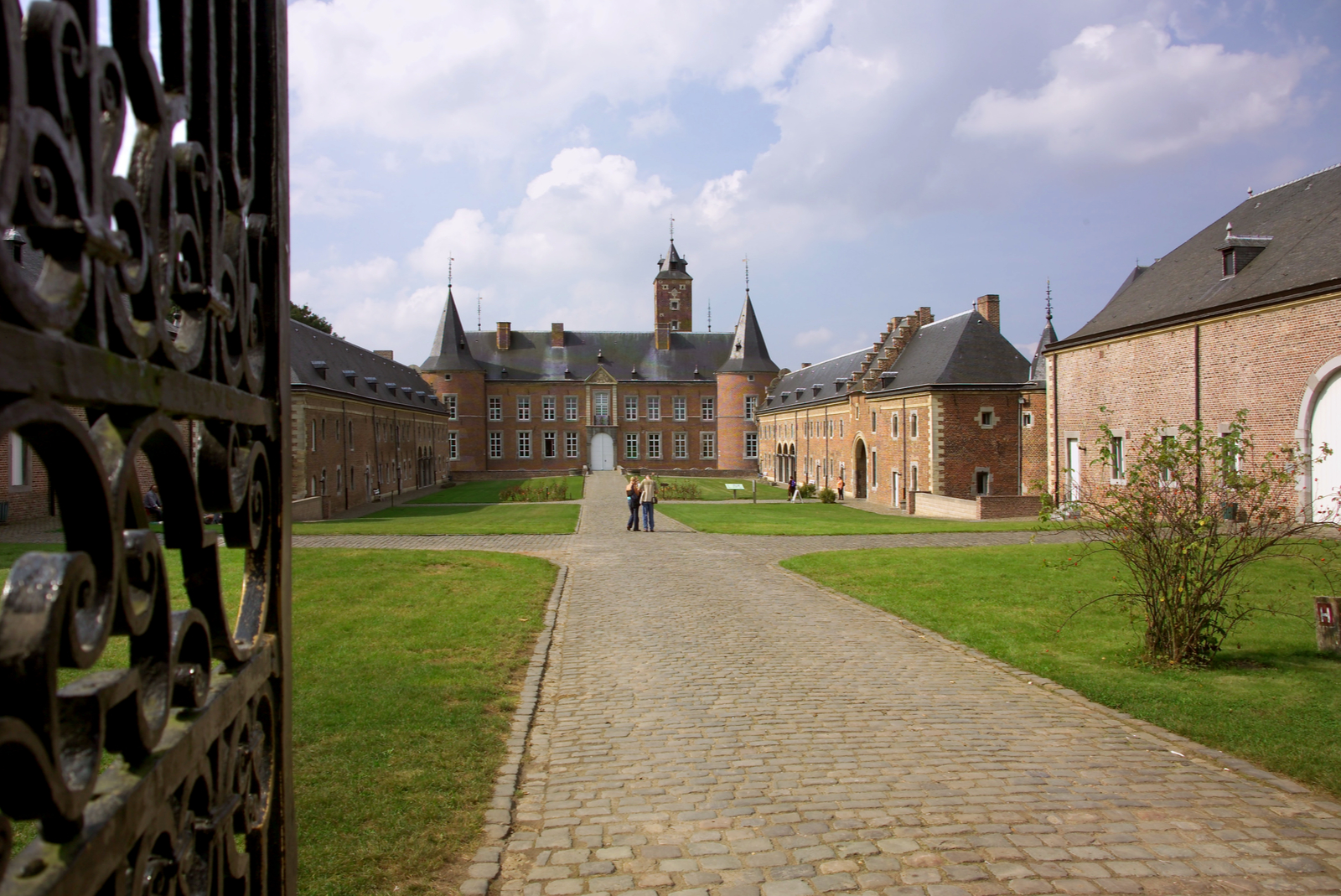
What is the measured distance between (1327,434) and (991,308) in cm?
2273

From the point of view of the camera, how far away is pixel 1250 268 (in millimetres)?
24156

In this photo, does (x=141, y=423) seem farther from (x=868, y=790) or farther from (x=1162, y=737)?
(x=1162, y=737)

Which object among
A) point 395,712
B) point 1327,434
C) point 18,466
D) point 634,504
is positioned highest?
point 1327,434

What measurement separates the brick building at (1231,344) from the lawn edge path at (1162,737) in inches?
335

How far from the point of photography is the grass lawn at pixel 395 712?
4809 mm

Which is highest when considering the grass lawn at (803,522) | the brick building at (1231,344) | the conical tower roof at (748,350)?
the conical tower roof at (748,350)

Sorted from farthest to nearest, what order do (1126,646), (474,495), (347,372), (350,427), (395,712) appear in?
(474,495) → (347,372) → (350,427) → (1126,646) → (395,712)

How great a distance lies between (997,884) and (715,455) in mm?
65671

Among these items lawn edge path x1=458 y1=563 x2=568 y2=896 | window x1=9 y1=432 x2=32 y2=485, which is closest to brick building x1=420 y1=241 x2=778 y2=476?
window x1=9 y1=432 x2=32 y2=485

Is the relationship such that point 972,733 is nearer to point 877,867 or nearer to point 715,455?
point 877,867

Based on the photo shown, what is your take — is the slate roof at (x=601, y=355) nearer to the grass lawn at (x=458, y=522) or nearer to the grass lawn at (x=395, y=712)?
the grass lawn at (x=458, y=522)

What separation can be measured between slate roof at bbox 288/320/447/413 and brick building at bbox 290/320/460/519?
59 mm

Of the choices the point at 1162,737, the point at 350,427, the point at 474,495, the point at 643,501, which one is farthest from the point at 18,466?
the point at 474,495

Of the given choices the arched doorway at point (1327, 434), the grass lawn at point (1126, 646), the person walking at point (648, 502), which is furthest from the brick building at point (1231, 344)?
the person walking at point (648, 502)
